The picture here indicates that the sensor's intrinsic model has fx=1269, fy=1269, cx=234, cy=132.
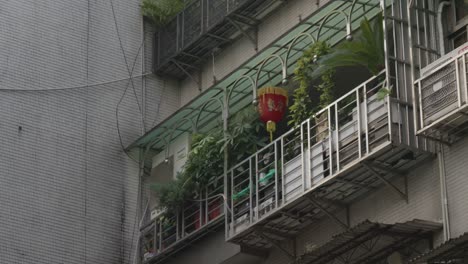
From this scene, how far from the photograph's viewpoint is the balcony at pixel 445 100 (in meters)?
19.0

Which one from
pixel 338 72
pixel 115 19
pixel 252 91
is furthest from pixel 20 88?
pixel 338 72

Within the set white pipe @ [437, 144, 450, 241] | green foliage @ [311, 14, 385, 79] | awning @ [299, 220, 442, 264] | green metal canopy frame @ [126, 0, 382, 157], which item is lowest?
awning @ [299, 220, 442, 264]

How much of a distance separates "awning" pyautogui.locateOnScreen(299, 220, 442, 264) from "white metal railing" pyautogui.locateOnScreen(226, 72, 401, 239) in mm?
1283

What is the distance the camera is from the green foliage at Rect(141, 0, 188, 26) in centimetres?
2903

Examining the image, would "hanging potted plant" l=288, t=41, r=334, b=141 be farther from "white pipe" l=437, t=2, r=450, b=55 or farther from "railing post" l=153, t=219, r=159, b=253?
"railing post" l=153, t=219, r=159, b=253

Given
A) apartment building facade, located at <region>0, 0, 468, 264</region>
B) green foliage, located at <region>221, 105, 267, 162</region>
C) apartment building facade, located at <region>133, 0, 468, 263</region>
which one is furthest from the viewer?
green foliage, located at <region>221, 105, 267, 162</region>

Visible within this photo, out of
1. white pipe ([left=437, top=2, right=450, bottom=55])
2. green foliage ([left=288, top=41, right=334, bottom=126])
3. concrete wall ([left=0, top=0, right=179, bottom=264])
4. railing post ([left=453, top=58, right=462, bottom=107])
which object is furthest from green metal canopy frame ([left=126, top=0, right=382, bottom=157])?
railing post ([left=453, top=58, right=462, bottom=107])

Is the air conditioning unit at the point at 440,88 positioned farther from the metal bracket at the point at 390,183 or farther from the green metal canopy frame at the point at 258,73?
the green metal canopy frame at the point at 258,73

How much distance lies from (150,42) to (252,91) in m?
4.96

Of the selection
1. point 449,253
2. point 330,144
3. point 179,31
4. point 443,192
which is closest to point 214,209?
point 330,144

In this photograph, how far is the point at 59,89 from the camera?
27031 mm

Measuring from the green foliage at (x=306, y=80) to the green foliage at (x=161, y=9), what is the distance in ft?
22.3

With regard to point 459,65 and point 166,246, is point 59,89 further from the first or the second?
point 459,65

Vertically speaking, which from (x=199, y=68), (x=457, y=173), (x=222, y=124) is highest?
(x=199, y=68)
